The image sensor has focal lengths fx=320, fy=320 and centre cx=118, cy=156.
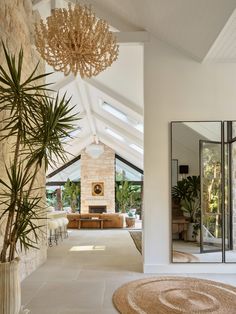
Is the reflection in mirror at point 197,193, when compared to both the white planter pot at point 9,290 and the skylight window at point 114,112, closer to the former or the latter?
the white planter pot at point 9,290

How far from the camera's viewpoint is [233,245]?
4.98 meters

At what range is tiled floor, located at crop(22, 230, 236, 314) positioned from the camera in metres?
3.54

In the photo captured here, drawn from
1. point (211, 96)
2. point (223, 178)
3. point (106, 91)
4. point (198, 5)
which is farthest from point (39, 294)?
point (106, 91)

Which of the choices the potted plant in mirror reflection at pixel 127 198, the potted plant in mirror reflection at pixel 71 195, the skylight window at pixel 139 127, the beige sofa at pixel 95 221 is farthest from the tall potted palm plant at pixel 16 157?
the potted plant in mirror reflection at pixel 71 195

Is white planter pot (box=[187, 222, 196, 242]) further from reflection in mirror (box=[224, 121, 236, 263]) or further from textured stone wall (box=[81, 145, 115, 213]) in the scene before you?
textured stone wall (box=[81, 145, 115, 213])

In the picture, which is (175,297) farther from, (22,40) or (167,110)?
(22,40)

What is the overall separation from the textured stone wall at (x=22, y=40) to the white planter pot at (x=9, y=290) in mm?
926

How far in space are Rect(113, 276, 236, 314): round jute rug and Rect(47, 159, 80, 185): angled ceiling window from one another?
11.1m

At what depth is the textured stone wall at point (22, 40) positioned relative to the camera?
4.12 m

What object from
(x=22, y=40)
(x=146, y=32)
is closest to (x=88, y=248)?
(x=22, y=40)

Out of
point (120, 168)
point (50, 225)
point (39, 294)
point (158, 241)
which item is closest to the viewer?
point (39, 294)

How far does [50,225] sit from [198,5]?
18.0 feet

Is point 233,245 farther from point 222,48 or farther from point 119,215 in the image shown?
point 119,215

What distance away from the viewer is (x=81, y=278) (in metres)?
4.65
